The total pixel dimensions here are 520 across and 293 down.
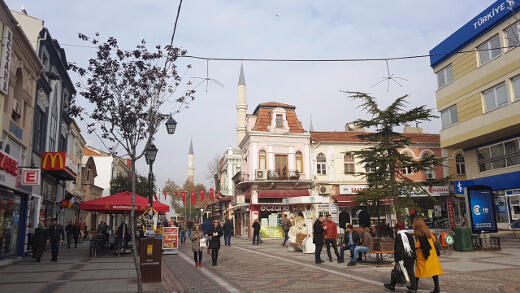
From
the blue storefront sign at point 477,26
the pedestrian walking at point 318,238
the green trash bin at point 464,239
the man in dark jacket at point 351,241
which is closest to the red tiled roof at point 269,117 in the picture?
the blue storefront sign at point 477,26

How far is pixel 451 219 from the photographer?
28.1m

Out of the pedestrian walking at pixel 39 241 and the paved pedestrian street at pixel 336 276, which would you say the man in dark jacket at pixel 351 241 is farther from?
the pedestrian walking at pixel 39 241

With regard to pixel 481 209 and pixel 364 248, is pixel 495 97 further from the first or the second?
pixel 364 248

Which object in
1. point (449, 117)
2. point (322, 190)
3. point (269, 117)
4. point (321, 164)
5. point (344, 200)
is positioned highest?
point (269, 117)

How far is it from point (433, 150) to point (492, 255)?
22.1m

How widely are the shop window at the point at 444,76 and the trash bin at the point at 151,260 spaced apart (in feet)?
79.4

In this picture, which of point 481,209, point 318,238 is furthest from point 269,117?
point 318,238

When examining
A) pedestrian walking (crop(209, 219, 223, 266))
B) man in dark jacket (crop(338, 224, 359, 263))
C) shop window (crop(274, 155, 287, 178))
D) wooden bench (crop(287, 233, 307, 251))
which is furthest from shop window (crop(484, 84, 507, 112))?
pedestrian walking (crop(209, 219, 223, 266))

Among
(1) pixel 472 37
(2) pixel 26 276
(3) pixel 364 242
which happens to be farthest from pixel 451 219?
(2) pixel 26 276

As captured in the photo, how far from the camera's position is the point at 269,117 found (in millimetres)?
34938

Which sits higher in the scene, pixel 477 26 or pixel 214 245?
pixel 477 26

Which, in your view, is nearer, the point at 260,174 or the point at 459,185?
the point at 459,185

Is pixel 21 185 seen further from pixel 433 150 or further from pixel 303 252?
pixel 433 150

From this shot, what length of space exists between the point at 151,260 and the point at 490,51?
890 inches
